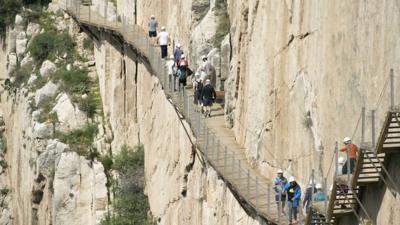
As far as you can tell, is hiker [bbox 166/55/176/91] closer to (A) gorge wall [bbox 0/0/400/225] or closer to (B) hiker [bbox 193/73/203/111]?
(A) gorge wall [bbox 0/0/400/225]

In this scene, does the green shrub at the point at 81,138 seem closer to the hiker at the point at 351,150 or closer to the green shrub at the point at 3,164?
the green shrub at the point at 3,164

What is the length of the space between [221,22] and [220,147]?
6.67m

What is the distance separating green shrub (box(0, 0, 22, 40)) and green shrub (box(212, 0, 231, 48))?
2377 centimetres

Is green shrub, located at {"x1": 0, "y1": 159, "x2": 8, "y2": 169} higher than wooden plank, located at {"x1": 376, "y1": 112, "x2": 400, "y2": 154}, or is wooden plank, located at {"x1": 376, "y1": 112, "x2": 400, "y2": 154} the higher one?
wooden plank, located at {"x1": 376, "y1": 112, "x2": 400, "y2": 154}

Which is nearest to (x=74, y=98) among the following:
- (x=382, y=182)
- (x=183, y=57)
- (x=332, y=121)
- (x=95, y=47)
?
(x=95, y=47)

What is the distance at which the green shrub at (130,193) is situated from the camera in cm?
4894

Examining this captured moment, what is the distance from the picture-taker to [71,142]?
180 feet

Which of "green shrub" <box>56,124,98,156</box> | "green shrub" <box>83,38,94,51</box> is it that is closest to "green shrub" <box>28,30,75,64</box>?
"green shrub" <box>83,38,94,51</box>

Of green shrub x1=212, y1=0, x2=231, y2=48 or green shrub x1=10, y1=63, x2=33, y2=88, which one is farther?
green shrub x1=10, y1=63, x2=33, y2=88

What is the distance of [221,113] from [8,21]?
2682 centimetres

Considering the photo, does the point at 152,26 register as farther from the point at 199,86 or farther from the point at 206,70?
the point at 199,86

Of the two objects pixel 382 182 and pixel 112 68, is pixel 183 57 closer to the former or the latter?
pixel 112 68

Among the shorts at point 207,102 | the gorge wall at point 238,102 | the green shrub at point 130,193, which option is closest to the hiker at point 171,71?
the gorge wall at point 238,102

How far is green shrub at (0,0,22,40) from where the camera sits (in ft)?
219
